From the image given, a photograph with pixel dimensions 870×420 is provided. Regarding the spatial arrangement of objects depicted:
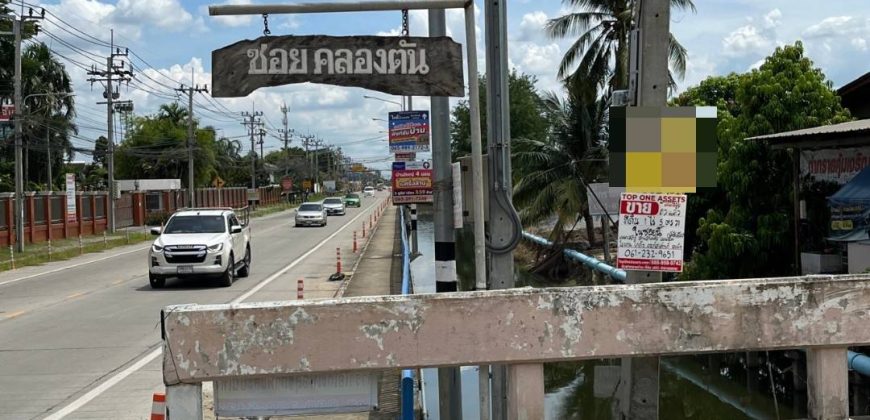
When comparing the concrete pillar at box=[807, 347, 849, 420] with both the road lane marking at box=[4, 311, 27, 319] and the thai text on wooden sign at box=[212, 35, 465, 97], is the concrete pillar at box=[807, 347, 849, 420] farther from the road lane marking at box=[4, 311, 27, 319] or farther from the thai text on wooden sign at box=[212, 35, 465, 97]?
the road lane marking at box=[4, 311, 27, 319]

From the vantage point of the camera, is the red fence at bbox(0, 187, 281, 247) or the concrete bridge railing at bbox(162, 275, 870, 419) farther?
the red fence at bbox(0, 187, 281, 247)

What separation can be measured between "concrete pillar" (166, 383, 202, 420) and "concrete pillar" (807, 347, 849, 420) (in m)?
3.35

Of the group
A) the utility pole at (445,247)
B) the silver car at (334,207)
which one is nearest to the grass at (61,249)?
the utility pole at (445,247)

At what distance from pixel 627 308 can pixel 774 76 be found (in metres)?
12.8

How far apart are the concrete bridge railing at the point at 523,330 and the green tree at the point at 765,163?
10880mm

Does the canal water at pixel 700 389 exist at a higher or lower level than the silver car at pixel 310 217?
lower

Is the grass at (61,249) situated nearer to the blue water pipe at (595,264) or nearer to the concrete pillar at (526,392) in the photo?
the blue water pipe at (595,264)

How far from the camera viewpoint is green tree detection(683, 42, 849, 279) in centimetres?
1530

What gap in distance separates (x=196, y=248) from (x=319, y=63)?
567 inches

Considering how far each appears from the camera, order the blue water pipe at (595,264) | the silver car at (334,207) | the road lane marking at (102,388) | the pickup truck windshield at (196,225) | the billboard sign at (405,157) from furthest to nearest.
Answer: the silver car at (334,207)
the blue water pipe at (595,264)
the pickup truck windshield at (196,225)
the billboard sign at (405,157)
the road lane marking at (102,388)

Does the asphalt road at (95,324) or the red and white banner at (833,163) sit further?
the red and white banner at (833,163)

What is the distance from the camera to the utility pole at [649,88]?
5.80 metres

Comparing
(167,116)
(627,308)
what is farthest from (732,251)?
(167,116)

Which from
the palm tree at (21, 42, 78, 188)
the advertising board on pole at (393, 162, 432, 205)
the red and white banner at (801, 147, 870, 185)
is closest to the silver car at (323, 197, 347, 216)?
the palm tree at (21, 42, 78, 188)
